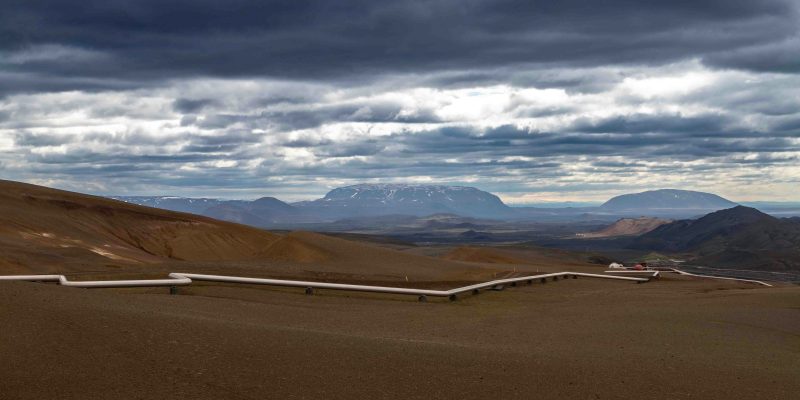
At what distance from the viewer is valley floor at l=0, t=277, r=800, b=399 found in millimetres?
9922

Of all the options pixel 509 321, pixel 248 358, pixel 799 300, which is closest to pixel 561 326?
pixel 509 321

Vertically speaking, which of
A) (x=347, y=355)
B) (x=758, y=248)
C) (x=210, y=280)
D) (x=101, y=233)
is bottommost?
(x=758, y=248)

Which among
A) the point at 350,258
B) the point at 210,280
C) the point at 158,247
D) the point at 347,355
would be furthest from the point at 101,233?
the point at 347,355

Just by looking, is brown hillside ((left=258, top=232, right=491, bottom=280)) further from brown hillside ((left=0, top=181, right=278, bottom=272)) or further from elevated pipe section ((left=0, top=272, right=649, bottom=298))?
elevated pipe section ((left=0, top=272, right=649, bottom=298))

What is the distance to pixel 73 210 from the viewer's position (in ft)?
201

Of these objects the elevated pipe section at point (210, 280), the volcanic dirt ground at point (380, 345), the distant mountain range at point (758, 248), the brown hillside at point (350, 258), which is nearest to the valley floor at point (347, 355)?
the volcanic dirt ground at point (380, 345)

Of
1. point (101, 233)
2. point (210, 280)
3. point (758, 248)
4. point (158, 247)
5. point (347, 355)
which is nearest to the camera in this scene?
point (347, 355)

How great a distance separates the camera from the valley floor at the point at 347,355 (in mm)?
9922

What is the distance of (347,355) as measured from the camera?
11766mm

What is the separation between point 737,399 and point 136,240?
55306 millimetres

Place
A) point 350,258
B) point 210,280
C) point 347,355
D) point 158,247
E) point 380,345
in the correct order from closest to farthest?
point 347,355, point 380,345, point 210,280, point 350,258, point 158,247

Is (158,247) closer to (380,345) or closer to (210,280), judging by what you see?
(210,280)

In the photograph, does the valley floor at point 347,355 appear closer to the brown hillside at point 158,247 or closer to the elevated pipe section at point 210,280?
the elevated pipe section at point 210,280

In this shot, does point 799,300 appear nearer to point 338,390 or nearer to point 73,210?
point 338,390
